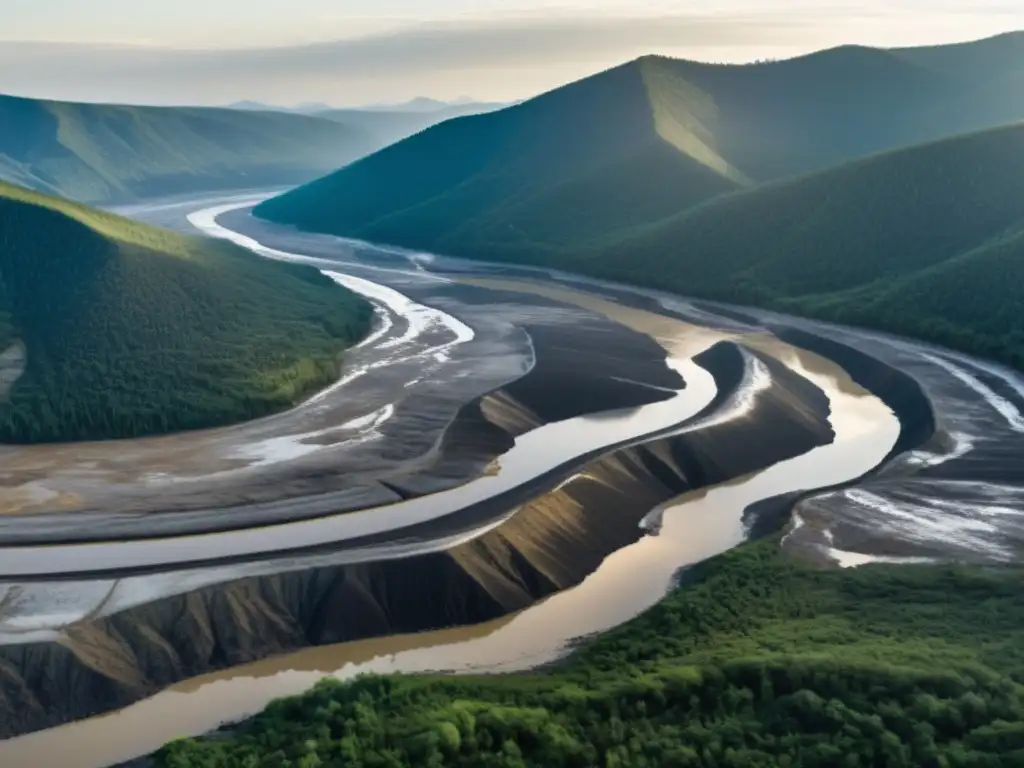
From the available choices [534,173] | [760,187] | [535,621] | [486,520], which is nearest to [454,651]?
[535,621]

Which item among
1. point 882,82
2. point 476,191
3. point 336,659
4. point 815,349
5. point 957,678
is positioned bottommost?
point 336,659

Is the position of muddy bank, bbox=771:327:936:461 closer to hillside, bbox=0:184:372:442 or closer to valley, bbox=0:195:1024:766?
valley, bbox=0:195:1024:766

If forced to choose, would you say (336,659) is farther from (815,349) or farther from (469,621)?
(815,349)

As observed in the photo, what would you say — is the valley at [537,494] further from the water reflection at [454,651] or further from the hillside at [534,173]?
the hillside at [534,173]

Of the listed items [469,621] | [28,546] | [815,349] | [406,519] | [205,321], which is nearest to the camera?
[469,621]

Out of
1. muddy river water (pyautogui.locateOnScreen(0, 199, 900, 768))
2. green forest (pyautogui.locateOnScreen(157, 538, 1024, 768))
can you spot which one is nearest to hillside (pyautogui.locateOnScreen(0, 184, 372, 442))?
muddy river water (pyautogui.locateOnScreen(0, 199, 900, 768))

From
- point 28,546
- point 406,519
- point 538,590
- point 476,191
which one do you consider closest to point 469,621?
point 538,590

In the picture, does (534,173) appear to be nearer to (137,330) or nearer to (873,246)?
(873,246)
